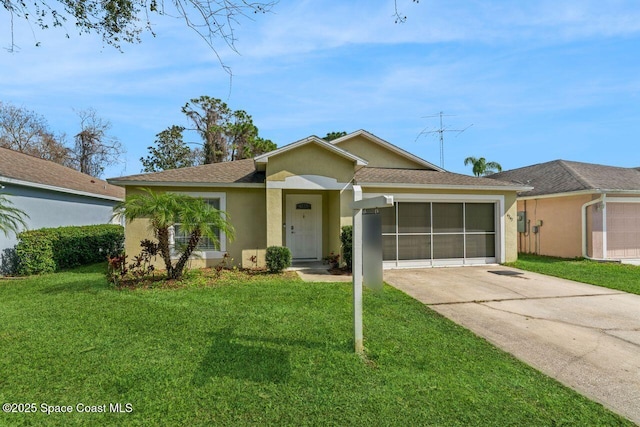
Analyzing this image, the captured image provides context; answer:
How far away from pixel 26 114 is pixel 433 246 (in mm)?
32549

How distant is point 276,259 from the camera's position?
9438 millimetres

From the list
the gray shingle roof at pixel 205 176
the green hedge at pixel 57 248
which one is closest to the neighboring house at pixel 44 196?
the green hedge at pixel 57 248

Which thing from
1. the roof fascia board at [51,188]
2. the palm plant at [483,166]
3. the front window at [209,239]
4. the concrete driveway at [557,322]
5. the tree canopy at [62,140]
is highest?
the tree canopy at [62,140]

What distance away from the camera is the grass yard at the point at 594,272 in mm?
8391

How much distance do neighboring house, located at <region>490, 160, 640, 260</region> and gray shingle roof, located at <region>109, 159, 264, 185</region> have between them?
12.7 m

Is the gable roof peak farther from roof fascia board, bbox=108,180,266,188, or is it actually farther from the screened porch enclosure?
the screened porch enclosure

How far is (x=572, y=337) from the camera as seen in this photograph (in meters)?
4.79

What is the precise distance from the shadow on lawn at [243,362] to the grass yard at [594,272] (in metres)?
8.74

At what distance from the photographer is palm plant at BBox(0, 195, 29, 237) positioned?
30.6 feet

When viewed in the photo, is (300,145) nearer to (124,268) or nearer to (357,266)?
(124,268)

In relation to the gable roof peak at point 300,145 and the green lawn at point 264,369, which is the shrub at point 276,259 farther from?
the green lawn at point 264,369

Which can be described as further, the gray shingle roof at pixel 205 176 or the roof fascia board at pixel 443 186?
the roof fascia board at pixel 443 186

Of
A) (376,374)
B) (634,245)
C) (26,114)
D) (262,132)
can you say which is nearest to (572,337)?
(376,374)

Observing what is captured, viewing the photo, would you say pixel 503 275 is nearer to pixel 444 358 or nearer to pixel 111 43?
pixel 444 358
